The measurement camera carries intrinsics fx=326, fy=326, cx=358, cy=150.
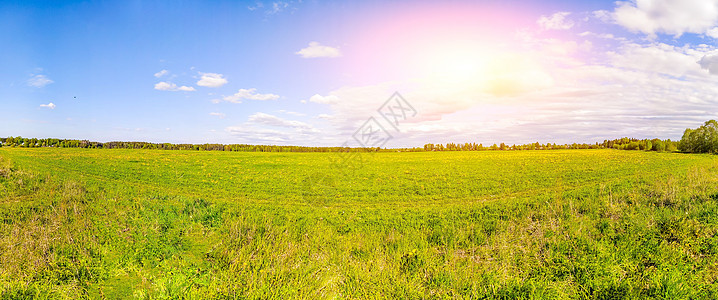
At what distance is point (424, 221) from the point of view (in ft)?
38.6

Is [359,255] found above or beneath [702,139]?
beneath

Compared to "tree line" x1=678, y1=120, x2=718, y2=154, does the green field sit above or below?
below

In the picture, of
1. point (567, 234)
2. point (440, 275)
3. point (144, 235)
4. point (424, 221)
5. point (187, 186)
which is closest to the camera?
point (440, 275)

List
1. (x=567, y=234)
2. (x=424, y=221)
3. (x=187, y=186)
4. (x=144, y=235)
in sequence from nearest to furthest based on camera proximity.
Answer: (x=144, y=235)
(x=567, y=234)
(x=424, y=221)
(x=187, y=186)

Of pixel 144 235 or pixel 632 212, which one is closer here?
pixel 144 235

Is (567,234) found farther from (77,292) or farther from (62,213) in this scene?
(62,213)

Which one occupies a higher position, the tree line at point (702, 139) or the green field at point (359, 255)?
the tree line at point (702, 139)

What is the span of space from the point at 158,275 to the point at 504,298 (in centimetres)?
580

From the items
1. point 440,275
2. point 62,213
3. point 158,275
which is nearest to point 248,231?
point 158,275

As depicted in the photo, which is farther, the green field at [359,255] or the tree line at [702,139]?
the tree line at [702,139]

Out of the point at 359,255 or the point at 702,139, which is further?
the point at 702,139

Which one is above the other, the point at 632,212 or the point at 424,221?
the point at 632,212

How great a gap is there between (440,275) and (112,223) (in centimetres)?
768

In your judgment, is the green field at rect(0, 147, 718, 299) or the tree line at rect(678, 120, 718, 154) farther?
the tree line at rect(678, 120, 718, 154)
